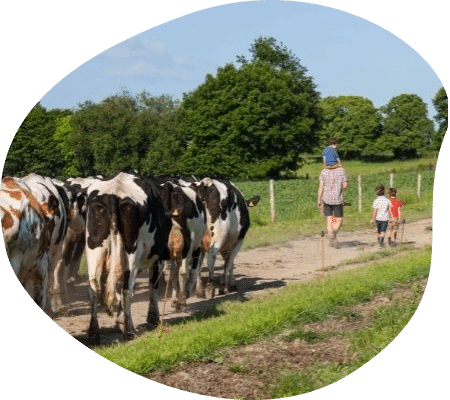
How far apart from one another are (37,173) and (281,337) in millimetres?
3072

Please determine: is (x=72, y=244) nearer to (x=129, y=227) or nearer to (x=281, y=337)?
(x=129, y=227)

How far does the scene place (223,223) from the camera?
1316 centimetres

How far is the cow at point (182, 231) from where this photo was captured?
12.9 m

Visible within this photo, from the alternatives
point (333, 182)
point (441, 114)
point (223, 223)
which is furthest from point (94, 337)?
point (441, 114)

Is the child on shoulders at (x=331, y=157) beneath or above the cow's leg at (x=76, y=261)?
above

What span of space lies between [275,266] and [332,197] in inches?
37.2

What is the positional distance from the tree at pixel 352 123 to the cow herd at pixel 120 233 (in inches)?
44.4

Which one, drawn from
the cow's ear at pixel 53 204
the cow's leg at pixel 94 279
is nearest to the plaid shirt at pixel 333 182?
the cow's leg at pixel 94 279

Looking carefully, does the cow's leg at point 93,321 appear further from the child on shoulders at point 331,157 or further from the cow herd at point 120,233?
the child on shoulders at point 331,157

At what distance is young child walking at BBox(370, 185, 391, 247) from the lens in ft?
42.6

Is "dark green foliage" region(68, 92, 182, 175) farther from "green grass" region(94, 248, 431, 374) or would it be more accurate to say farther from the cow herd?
"green grass" region(94, 248, 431, 374)

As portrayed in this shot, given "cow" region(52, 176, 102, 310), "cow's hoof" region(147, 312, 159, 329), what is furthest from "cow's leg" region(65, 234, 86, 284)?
"cow's hoof" region(147, 312, 159, 329)

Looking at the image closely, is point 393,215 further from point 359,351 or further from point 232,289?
point 232,289

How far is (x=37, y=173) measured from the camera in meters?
13.2
